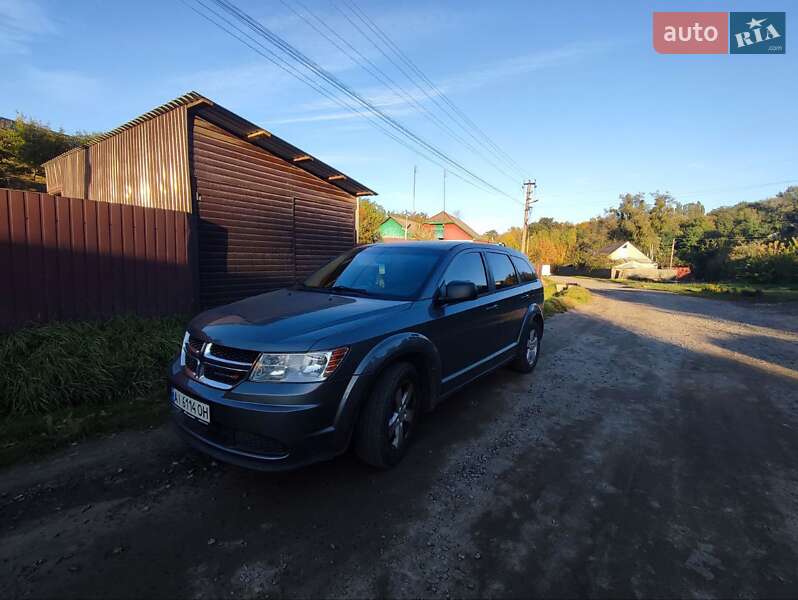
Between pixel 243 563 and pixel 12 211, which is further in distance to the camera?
pixel 12 211

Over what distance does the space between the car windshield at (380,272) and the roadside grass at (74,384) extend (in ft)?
6.87

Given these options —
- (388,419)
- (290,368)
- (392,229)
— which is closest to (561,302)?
(388,419)

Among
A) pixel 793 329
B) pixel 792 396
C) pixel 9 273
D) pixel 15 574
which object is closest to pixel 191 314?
pixel 9 273

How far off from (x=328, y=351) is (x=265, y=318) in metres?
0.64

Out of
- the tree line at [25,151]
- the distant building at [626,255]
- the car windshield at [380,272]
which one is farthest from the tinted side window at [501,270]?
the distant building at [626,255]

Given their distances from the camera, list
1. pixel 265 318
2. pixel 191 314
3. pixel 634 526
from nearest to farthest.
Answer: pixel 634 526 → pixel 265 318 → pixel 191 314

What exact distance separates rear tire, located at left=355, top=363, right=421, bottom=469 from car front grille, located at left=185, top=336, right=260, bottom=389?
0.85m

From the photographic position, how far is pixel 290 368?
8.02ft

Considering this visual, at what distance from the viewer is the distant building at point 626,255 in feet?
191

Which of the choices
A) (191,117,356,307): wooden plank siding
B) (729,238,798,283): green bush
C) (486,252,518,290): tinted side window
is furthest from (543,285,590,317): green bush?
(729,238,798,283): green bush

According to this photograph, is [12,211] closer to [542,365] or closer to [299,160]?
[299,160]

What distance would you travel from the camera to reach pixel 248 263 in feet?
30.3

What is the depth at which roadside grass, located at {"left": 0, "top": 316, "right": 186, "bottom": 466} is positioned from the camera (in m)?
3.38

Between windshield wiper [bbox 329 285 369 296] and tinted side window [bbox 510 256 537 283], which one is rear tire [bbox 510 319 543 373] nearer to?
tinted side window [bbox 510 256 537 283]
